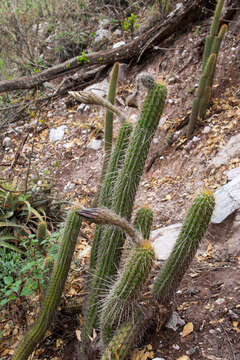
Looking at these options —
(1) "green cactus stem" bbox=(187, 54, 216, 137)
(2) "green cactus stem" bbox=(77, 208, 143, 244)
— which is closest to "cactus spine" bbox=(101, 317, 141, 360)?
(2) "green cactus stem" bbox=(77, 208, 143, 244)

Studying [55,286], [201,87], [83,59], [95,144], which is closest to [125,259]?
[55,286]

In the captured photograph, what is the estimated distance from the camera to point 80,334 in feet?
6.51

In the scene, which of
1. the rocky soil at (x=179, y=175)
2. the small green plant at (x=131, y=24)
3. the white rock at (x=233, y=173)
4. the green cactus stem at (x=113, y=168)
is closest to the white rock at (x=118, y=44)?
the small green plant at (x=131, y=24)

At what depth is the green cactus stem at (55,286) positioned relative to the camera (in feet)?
6.40

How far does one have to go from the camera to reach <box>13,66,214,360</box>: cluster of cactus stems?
1.54 metres

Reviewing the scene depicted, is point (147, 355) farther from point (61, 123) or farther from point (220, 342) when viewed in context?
point (61, 123)

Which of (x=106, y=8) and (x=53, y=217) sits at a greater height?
(x=106, y=8)

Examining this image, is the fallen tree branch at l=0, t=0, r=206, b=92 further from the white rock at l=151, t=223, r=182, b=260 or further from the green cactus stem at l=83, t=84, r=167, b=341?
the green cactus stem at l=83, t=84, r=167, b=341

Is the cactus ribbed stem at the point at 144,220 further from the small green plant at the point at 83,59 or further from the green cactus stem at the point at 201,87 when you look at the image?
the small green plant at the point at 83,59

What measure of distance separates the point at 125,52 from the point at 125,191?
4.07 m

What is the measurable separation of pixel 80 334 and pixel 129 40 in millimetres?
4899

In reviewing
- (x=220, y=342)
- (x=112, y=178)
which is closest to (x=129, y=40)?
(x=112, y=178)

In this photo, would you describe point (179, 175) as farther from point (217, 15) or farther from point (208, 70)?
point (217, 15)

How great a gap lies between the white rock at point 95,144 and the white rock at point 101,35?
2114 mm
